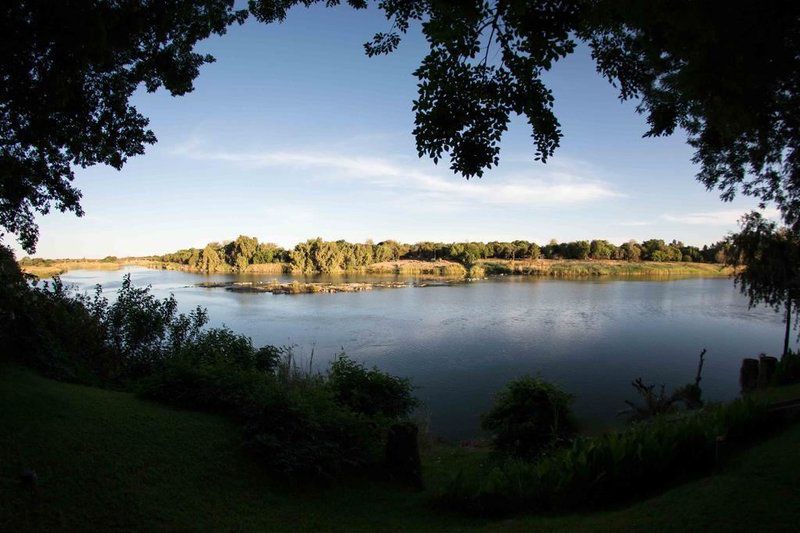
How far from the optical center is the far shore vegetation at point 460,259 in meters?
102

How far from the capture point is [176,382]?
754 cm

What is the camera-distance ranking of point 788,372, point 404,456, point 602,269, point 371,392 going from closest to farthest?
point 404,456 < point 371,392 < point 788,372 < point 602,269

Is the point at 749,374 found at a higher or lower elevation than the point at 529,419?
lower

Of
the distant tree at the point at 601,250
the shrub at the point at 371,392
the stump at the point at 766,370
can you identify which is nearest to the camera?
the shrub at the point at 371,392

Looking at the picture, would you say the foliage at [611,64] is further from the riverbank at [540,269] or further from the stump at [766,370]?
the riverbank at [540,269]

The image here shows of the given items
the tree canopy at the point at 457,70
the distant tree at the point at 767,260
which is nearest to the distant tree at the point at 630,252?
the distant tree at the point at 767,260

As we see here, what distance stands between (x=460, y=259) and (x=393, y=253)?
21.6 metres

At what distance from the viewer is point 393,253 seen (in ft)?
438

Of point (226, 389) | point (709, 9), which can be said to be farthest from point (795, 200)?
point (226, 389)

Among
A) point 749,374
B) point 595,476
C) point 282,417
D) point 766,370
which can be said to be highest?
point 282,417

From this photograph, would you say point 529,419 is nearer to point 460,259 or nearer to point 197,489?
point 197,489

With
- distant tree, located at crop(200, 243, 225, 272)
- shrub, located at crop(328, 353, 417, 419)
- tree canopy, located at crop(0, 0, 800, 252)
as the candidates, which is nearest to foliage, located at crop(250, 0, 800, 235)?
tree canopy, located at crop(0, 0, 800, 252)

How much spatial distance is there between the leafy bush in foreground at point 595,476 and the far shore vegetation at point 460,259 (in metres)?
88.7

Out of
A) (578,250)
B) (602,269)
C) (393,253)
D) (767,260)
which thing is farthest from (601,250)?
(767,260)
